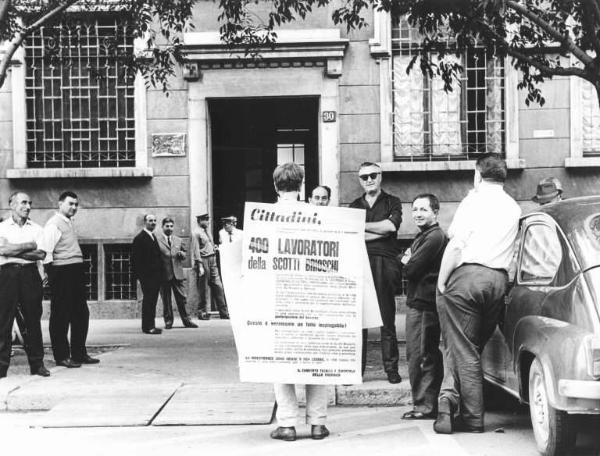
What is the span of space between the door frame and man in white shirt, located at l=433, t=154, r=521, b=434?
8.36 metres

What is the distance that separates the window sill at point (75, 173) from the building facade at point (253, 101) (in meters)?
0.02

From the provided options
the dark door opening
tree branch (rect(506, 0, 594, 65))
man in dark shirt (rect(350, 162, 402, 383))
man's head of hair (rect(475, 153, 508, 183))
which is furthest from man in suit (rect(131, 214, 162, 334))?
man's head of hair (rect(475, 153, 508, 183))

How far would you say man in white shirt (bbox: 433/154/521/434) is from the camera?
262 inches

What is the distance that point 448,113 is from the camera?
15.3 meters

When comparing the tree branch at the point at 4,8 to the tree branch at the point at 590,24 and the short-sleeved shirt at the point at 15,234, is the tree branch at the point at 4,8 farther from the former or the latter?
the tree branch at the point at 590,24

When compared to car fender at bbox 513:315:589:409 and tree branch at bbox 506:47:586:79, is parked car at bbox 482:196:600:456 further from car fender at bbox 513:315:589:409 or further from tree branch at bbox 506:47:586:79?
tree branch at bbox 506:47:586:79

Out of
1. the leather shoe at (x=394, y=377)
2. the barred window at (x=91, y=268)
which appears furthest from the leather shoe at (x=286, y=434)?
the barred window at (x=91, y=268)

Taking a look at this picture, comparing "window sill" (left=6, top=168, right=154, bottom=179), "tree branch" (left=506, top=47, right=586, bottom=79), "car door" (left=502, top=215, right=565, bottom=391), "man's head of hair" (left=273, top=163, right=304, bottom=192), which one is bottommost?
"car door" (left=502, top=215, right=565, bottom=391)

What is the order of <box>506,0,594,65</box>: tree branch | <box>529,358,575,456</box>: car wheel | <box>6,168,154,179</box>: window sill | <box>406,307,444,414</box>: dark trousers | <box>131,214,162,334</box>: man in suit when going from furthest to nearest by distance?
<box>6,168,154,179</box>: window sill
<box>131,214,162,334</box>: man in suit
<box>506,0,594,65</box>: tree branch
<box>406,307,444,414</box>: dark trousers
<box>529,358,575,456</box>: car wheel

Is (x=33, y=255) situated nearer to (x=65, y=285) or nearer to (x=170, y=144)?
(x=65, y=285)

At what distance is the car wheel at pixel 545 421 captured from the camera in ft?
18.6

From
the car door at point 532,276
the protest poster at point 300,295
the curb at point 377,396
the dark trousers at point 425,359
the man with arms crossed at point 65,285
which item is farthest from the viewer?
the man with arms crossed at point 65,285

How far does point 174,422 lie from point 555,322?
10.7 ft

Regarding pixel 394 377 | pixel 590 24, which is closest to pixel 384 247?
pixel 394 377
